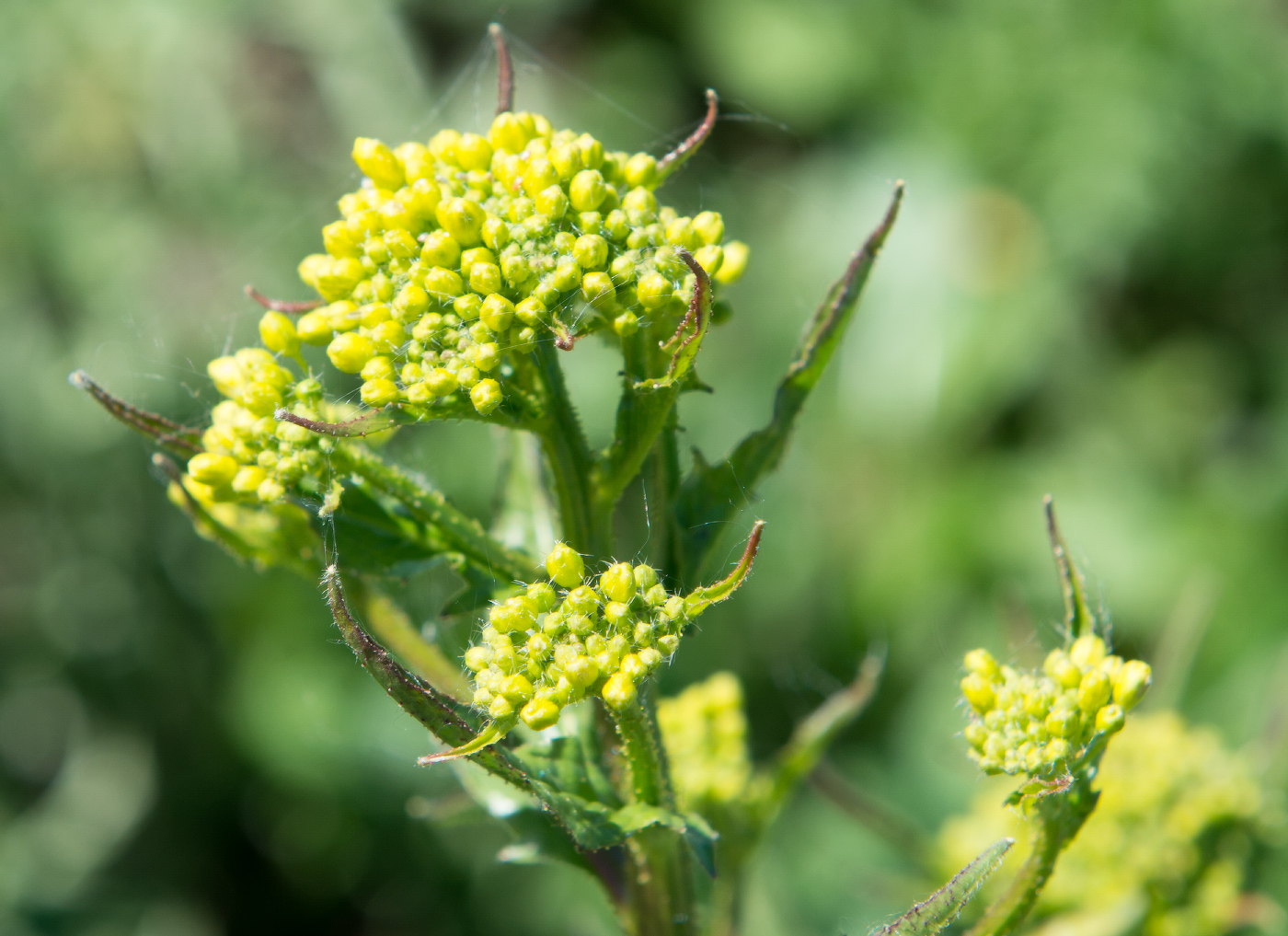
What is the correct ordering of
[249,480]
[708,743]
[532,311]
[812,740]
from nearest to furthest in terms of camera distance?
[532,311]
[249,480]
[812,740]
[708,743]

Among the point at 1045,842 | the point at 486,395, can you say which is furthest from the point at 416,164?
the point at 1045,842

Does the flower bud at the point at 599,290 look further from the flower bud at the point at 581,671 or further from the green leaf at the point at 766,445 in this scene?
the flower bud at the point at 581,671

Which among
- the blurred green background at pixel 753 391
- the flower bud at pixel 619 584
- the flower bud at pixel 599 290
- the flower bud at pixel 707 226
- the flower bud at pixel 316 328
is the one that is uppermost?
the blurred green background at pixel 753 391

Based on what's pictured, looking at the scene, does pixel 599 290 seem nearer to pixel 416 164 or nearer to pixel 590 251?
pixel 590 251

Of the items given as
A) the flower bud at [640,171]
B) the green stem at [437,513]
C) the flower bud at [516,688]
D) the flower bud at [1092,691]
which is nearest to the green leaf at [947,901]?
the flower bud at [1092,691]

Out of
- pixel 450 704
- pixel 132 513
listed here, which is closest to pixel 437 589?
pixel 450 704
